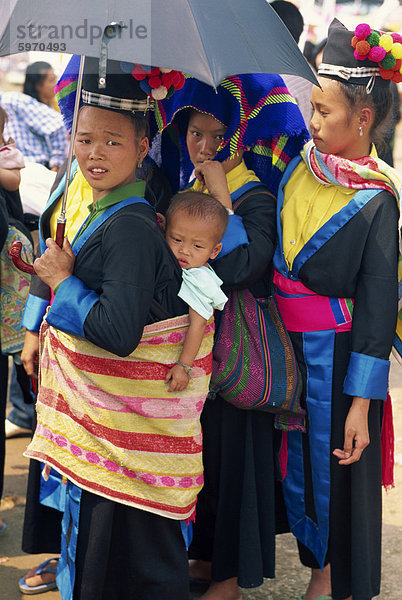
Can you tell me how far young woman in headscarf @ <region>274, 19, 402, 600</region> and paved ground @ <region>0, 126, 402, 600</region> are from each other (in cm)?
42

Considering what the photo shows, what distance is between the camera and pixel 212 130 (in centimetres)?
279

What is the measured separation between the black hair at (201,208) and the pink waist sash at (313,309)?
1.35 ft

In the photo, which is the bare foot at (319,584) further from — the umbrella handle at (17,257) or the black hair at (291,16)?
the black hair at (291,16)

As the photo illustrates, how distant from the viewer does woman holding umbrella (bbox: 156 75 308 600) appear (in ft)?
8.89

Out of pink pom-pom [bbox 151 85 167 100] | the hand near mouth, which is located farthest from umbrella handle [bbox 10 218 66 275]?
the hand near mouth

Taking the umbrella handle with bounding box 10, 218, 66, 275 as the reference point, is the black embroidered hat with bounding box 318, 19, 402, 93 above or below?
above

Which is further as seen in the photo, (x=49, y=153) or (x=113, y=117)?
(x=49, y=153)

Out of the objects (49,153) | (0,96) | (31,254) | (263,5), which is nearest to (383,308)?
(263,5)

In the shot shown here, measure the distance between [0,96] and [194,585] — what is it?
15.1ft

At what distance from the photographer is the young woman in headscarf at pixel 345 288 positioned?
2656 mm

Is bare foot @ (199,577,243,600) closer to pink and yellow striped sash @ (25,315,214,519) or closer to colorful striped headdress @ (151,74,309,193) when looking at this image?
pink and yellow striped sash @ (25,315,214,519)

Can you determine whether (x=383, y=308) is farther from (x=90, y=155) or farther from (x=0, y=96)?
(x=0, y=96)

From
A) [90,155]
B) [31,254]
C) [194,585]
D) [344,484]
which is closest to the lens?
[90,155]

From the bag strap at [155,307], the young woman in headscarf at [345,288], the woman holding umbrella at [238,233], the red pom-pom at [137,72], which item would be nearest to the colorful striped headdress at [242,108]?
the woman holding umbrella at [238,233]
